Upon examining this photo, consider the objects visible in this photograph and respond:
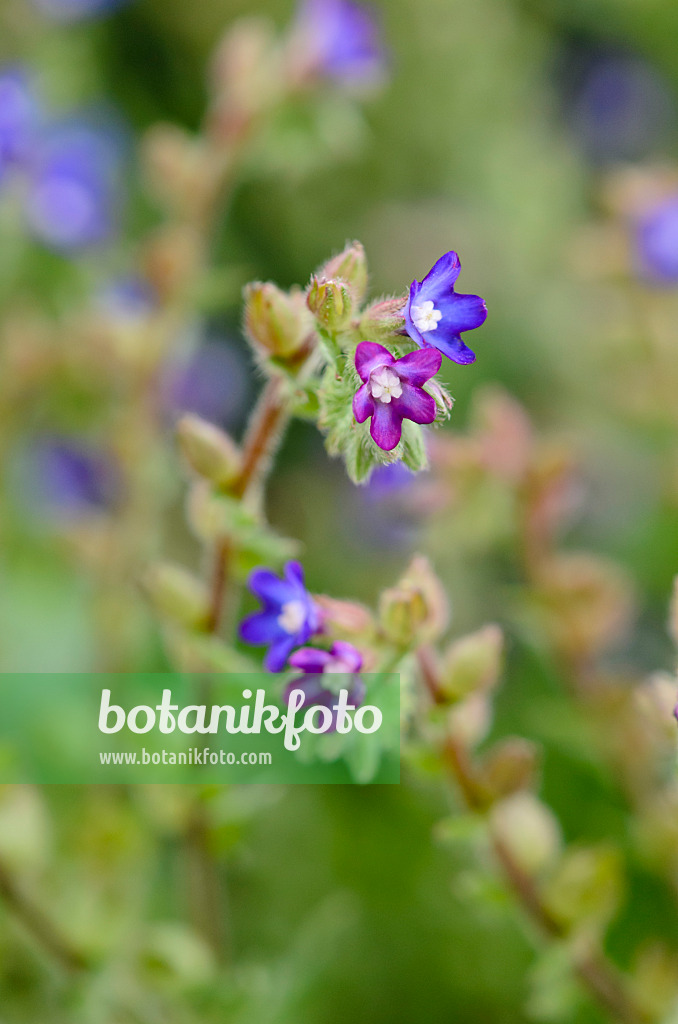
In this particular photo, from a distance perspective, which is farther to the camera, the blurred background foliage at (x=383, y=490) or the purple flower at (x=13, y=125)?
the purple flower at (x=13, y=125)

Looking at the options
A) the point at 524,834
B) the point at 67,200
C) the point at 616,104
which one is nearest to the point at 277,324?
the point at 524,834

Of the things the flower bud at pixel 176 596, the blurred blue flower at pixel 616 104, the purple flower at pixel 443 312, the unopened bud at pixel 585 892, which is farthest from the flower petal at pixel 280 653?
the blurred blue flower at pixel 616 104

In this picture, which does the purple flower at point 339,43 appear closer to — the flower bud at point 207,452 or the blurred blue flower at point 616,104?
the flower bud at point 207,452

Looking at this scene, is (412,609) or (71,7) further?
(71,7)

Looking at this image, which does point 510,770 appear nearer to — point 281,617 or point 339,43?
point 281,617

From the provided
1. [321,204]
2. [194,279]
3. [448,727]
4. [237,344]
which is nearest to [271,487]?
[237,344]

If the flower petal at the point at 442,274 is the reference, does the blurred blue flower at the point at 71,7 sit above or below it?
above

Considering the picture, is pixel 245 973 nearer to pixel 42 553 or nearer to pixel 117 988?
pixel 117 988
